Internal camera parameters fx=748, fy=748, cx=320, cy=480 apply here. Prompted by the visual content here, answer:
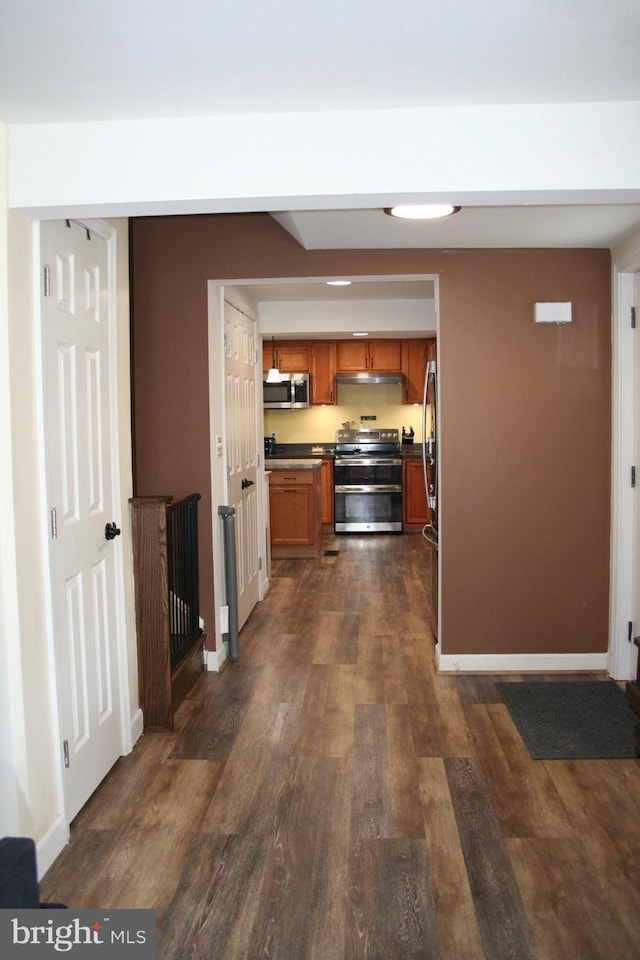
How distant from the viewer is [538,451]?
4078 mm

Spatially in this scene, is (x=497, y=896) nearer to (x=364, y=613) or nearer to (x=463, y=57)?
(x=463, y=57)

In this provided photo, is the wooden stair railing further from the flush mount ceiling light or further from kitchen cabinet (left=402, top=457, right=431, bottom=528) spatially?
kitchen cabinet (left=402, top=457, right=431, bottom=528)

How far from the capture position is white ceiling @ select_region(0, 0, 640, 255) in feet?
4.99

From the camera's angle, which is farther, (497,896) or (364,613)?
(364,613)

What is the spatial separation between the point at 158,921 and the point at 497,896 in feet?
3.25

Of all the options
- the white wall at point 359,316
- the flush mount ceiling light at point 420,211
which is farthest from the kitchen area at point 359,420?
the flush mount ceiling light at point 420,211

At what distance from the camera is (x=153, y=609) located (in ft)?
10.8

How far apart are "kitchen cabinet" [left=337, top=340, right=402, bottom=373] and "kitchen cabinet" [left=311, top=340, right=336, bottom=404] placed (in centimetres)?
10

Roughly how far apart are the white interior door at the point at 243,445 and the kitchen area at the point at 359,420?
2624 mm

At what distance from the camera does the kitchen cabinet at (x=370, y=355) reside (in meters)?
8.66

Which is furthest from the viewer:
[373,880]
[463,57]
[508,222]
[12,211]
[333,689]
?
[333,689]

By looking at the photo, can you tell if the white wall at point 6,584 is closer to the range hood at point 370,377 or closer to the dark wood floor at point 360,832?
the dark wood floor at point 360,832

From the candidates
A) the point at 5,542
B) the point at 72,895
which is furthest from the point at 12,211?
the point at 72,895

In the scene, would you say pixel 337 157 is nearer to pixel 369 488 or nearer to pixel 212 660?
pixel 212 660
